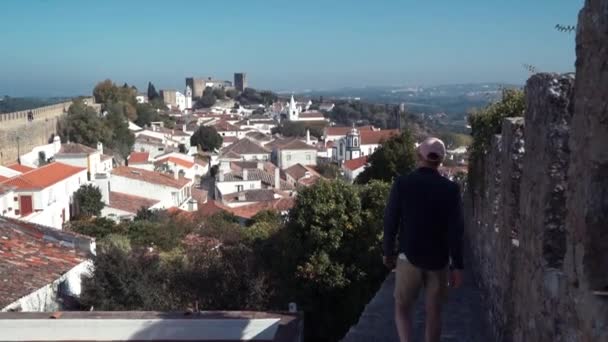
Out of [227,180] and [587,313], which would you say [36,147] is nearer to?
[227,180]

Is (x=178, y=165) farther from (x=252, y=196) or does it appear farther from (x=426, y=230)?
(x=426, y=230)

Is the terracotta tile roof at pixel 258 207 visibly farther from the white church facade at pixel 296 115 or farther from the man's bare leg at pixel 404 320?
the white church facade at pixel 296 115

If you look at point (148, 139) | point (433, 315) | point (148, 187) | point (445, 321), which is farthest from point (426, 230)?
point (148, 139)

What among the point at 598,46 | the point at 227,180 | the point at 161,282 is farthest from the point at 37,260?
the point at 227,180

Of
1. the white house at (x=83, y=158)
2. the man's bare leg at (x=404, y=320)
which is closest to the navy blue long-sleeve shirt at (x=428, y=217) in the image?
the man's bare leg at (x=404, y=320)

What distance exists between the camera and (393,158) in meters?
23.7

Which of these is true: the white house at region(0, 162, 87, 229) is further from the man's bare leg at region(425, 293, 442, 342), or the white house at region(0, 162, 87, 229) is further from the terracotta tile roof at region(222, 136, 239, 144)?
the terracotta tile roof at region(222, 136, 239, 144)

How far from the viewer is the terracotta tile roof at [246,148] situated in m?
65.0

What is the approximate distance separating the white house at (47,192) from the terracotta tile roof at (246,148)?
1156 inches

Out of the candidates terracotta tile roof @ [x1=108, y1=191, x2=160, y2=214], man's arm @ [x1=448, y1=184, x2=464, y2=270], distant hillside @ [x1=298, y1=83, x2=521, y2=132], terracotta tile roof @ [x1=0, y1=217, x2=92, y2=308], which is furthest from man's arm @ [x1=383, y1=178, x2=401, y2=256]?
terracotta tile roof @ [x1=108, y1=191, x2=160, y2=214]

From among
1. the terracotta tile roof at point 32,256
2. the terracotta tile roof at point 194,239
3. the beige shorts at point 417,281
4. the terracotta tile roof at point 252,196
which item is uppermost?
the beige shorts at point 417,281

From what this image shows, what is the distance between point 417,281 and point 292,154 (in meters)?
62.4

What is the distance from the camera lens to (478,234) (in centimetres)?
736

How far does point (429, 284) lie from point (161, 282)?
1050 cm
